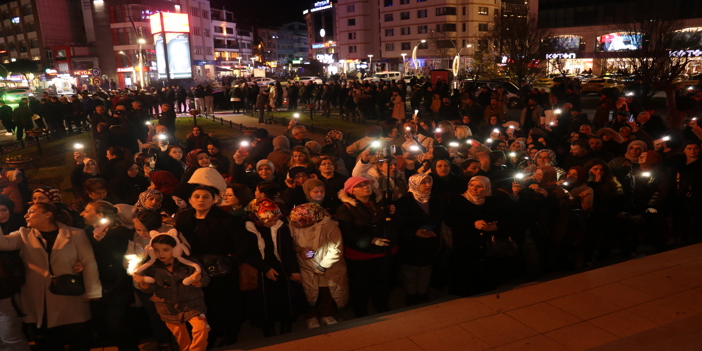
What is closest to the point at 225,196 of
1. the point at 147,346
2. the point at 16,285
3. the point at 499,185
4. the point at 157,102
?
the point at 147,346

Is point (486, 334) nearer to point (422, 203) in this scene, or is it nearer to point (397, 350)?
point (397, 350)

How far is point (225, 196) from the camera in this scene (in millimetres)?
5199

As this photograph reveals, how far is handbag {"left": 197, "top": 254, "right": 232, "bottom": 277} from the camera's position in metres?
4.40

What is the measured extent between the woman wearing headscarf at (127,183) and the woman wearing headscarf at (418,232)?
3.92 meters

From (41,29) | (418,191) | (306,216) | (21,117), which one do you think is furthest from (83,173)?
(41,29)

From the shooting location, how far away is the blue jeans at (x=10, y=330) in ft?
13.6

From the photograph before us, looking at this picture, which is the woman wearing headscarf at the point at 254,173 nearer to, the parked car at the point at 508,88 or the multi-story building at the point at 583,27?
the parked car at the point at 508,88

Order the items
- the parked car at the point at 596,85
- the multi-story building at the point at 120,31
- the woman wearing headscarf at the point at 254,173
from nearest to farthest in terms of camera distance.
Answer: the woman wearing headscarf at the point at 254,173 → the parked car at the point at 596,85 → the multi-story building at the point at 120,31

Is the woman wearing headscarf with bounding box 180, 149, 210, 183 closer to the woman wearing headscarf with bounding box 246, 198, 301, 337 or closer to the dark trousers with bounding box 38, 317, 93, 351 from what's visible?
the woman wearing headscarf with bounding box 246, 198, 301, 337

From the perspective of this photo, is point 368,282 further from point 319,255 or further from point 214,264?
point 214,264

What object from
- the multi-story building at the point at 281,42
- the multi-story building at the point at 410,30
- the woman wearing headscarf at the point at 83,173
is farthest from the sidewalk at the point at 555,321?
the multi-story building at the point at 281,42

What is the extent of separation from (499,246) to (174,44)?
2398cm

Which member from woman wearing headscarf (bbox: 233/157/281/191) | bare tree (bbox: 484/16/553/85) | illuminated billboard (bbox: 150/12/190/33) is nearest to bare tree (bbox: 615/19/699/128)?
bare tree (bbox: 484/16/553/85)

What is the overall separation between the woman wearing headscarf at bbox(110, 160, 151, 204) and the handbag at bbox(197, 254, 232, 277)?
312 centimetres
